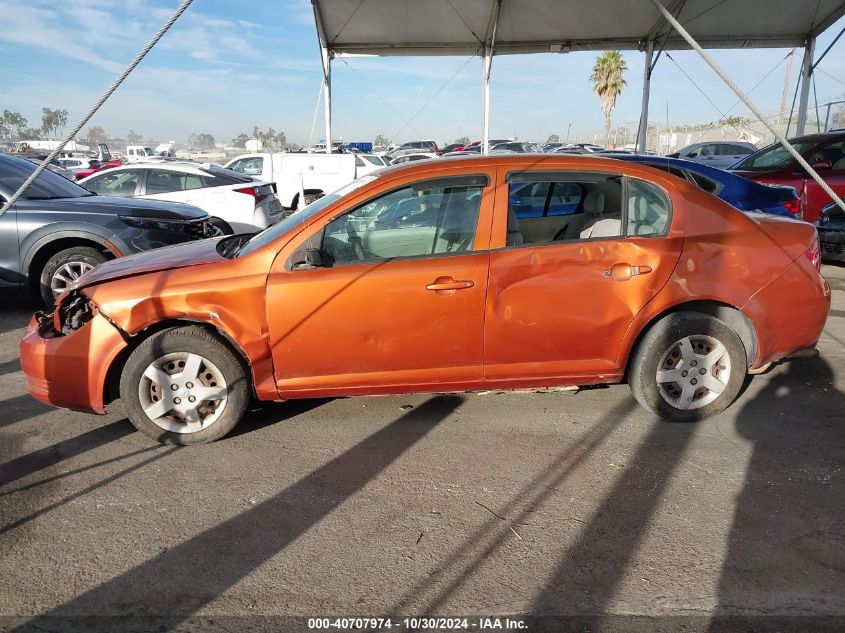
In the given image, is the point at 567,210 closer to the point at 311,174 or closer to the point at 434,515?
the point at 434,515

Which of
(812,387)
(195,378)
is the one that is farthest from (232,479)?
(812,387)

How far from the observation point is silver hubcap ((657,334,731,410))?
399 cm

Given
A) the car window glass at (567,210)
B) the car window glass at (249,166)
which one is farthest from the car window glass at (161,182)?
the car window glass at (567,210)

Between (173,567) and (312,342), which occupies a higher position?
(312,342)

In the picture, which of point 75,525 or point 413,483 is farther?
point 413,483

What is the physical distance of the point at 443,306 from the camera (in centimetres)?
373

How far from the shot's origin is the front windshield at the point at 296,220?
392cm

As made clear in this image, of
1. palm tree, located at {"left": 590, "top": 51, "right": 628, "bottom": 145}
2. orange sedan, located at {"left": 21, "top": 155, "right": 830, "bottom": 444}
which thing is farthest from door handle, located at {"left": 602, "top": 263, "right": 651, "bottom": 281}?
palm tree, located at {"left": 590, "top": 51, "right": 628, "bottom": 145}

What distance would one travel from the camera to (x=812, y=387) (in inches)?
184

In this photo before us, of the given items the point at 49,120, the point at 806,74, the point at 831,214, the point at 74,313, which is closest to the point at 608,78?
the point at 806,74

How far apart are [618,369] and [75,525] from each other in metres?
3.10

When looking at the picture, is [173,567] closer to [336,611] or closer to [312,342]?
[336,611]

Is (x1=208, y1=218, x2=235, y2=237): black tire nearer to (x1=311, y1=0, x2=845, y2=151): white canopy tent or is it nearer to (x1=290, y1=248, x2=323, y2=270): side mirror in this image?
(x1=290, y1=248, x2=323, y2=270): side mirror

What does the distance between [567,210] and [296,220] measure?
1.95 metres
